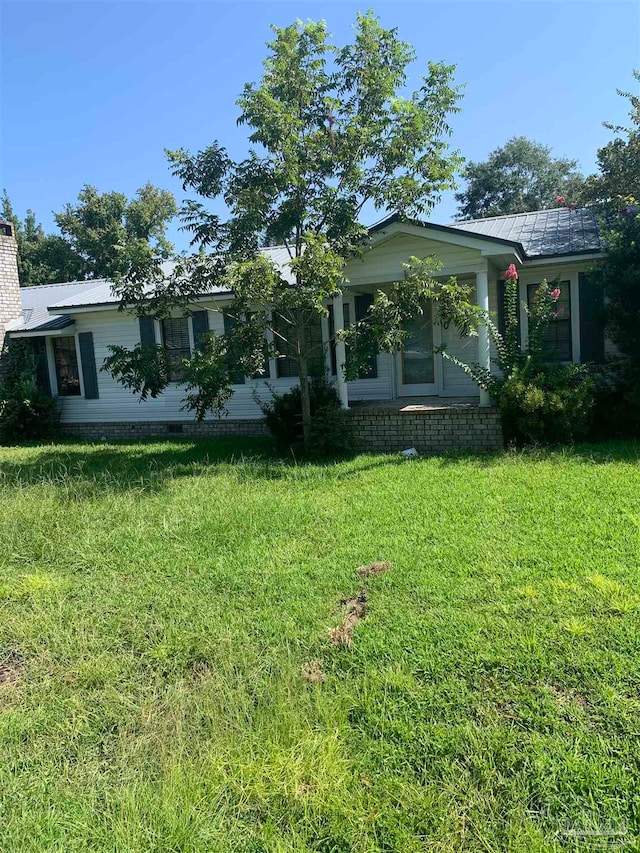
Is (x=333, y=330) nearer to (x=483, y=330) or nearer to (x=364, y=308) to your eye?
(x=364, y=308)

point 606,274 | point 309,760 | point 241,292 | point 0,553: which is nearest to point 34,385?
point 241,292

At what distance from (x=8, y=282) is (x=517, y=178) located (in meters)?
29.5

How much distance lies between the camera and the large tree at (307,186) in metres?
7.90

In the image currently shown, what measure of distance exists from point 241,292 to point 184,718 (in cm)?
563

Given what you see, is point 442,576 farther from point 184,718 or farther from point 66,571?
point 66,571

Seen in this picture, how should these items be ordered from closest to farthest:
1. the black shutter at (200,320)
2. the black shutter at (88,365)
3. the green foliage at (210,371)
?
the green foliage at (210,371) < the black shutter at (200,320) < the black shutter at (88,365)

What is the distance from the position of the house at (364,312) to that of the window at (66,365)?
1.0 inches

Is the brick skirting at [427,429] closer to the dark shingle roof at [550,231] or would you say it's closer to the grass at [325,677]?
the grass at [325,677]

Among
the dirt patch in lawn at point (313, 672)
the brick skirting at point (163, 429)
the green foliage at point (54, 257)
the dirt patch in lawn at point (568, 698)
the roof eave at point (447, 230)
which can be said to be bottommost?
the dirt patch in lawn at point (313, 672)

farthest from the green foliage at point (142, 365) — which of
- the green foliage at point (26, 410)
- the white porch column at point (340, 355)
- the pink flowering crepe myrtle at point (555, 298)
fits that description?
the pink flowering crepe myrtle at point (555, 298)

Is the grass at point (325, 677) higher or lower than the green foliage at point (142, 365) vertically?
lower

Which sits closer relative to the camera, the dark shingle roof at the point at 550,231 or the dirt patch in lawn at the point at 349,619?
the dirt patch in lawn at the point at 349,619

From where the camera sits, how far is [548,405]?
779cm

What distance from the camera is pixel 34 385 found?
13.5 meters
